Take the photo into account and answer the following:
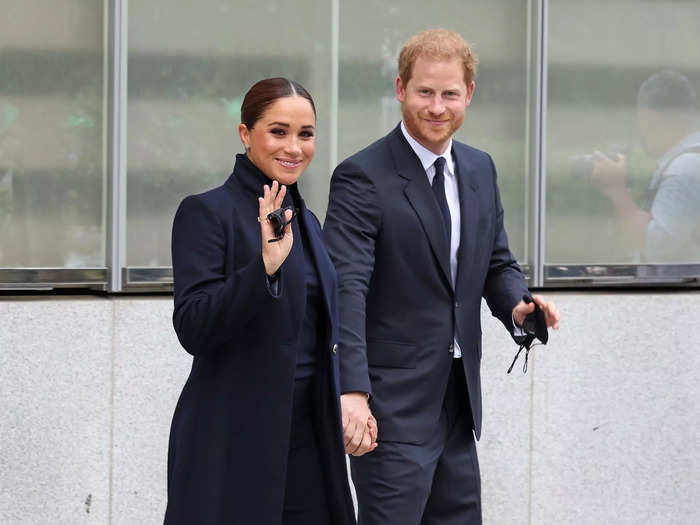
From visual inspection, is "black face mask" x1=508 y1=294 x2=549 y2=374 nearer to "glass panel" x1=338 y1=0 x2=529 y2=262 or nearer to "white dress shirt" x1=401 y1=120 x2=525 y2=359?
"white dress shirt" x1=401 y1=120 x2=525 y2=359

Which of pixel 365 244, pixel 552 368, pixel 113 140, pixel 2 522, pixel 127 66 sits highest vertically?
pixel 127 66

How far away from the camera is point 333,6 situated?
248 inches

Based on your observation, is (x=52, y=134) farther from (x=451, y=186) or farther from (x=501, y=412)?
(x=501, y=412)

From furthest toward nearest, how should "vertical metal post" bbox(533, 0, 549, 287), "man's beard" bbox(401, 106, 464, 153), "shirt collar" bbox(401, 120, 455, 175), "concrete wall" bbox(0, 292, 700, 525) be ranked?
"vertical metal post" bbox(533, 0, 549, 287) < "concrete wall" bbox(0, 292, 700, 525) < "shirt collar" bbox(401, 120, 455, 175) < "man's beard" bbox(401, 106, 464, 153)

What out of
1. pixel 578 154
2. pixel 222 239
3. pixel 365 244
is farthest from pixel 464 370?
pixel 578 154

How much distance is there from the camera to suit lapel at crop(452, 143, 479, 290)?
166 inches

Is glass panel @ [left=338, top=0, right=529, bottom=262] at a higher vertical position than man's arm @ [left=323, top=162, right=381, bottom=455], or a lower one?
higher

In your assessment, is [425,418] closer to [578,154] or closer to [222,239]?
[222,239]

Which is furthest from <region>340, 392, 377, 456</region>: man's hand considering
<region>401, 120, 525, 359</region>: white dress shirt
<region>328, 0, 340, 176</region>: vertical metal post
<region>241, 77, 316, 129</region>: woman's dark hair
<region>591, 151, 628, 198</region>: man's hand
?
<region>591, 151, 628, 198</region>: man's hand

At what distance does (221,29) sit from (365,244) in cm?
242

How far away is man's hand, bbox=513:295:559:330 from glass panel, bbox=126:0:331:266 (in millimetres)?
2288

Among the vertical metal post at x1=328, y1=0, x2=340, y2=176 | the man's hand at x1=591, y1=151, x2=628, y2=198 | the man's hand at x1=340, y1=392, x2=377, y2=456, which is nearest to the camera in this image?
the man's hand at x1=340, y1=392, x2=377, y2=456

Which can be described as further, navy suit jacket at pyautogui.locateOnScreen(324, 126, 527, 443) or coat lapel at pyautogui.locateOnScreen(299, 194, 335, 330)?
navy suit jacket at pyautogui.locateOnScreen(324, 126, 527, 443)

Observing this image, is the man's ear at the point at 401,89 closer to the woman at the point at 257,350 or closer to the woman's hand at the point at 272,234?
the woman at the point at 257,350
